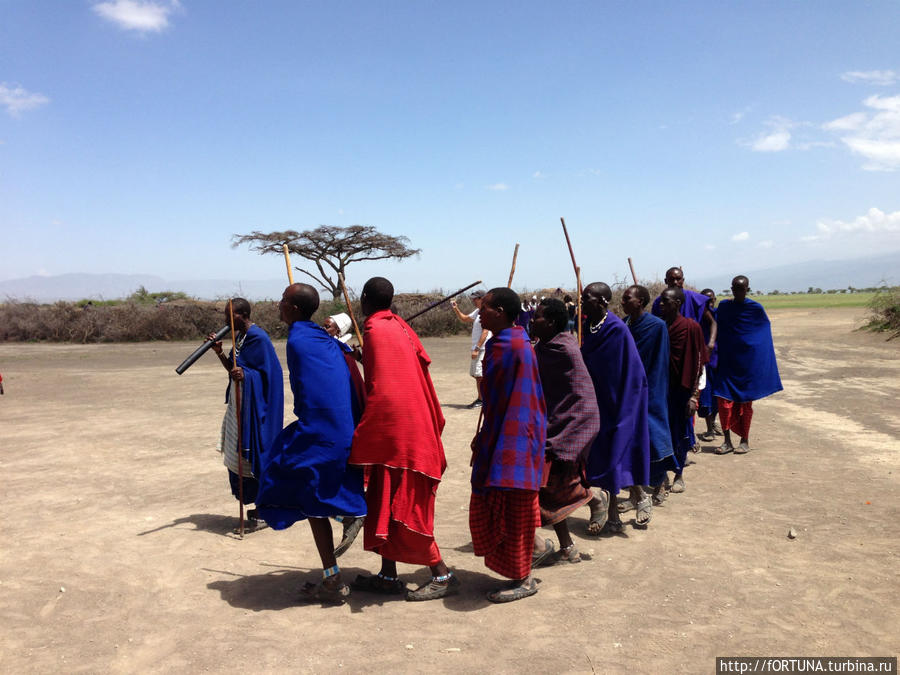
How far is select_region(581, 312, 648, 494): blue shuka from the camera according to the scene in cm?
491

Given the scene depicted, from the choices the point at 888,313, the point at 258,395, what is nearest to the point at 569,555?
the point at 258,395

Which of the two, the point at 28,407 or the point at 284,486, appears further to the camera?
the point at 28,407

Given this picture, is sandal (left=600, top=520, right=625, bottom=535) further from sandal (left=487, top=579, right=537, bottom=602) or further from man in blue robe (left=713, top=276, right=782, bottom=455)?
man in blue robe (left=713, top=276, right=782, bottom=455)

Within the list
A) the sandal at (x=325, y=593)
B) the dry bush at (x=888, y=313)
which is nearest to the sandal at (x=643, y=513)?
the sandal at (x=325, y=593)

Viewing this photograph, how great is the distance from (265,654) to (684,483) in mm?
4627

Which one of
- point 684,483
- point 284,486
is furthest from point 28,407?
point 684,483

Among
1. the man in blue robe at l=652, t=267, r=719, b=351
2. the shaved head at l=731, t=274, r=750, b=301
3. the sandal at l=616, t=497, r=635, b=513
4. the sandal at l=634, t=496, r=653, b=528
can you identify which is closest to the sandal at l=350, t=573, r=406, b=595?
the sandal at l=634, t=496, r=653, b=528

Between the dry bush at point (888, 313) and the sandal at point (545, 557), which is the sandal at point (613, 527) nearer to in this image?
the sandal at point (545, 557)

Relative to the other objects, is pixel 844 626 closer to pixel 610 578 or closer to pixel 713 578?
pixel 713 578

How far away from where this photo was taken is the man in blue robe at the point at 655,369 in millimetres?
5441

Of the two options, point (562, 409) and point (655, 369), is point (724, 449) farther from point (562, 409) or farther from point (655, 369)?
point (562, 409)

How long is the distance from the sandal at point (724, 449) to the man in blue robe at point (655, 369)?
2.58 m

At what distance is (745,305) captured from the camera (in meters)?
8.70

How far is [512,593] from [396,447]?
3.75 ft
